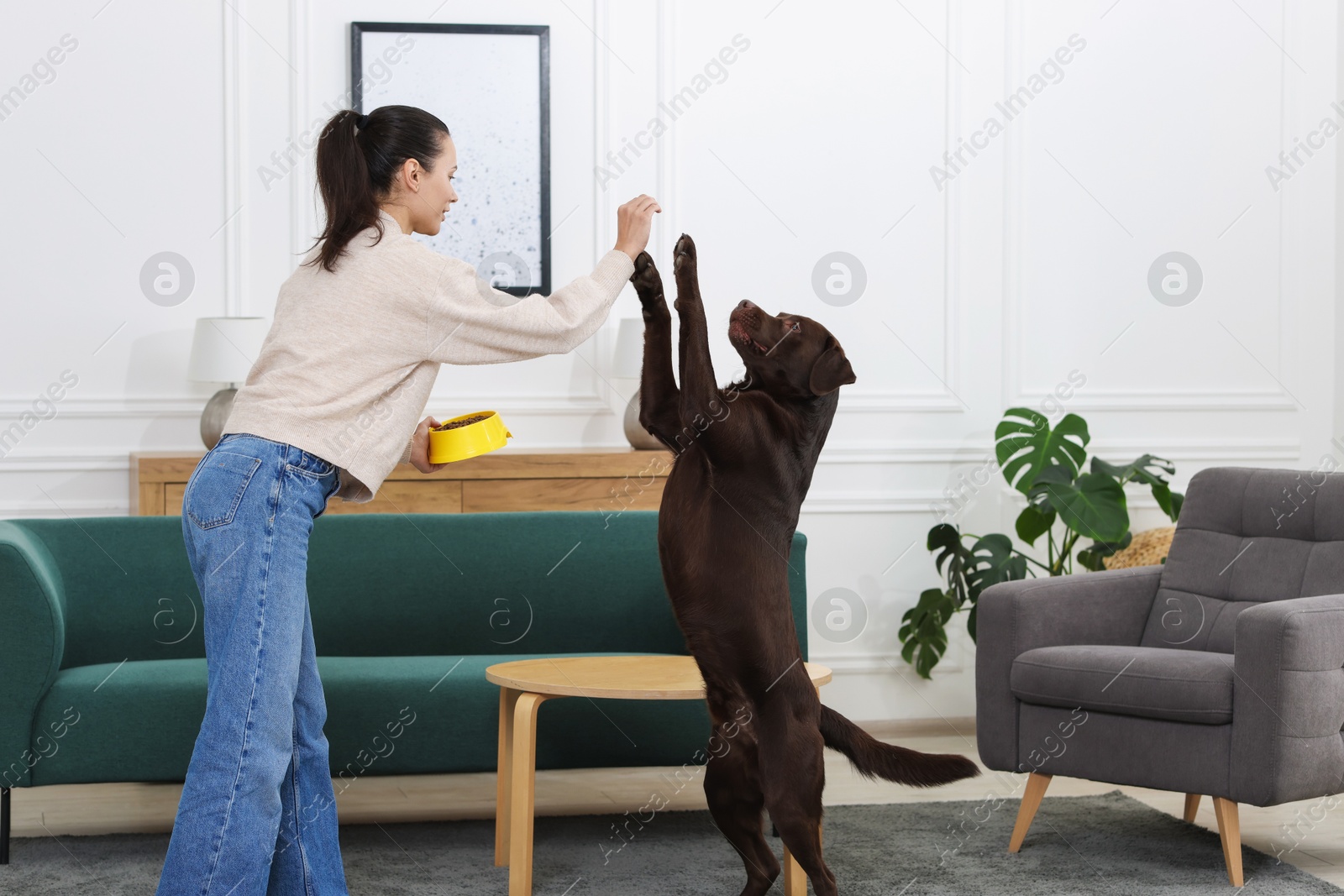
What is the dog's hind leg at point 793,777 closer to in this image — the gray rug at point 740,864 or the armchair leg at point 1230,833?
the gray rug at point 740,864

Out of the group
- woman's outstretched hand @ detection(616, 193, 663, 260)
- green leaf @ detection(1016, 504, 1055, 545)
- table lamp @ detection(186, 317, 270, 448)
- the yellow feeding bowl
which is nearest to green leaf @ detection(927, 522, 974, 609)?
green leaf @ detection(1016, 504, 1055, 545)

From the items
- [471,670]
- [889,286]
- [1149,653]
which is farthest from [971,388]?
[471,670]

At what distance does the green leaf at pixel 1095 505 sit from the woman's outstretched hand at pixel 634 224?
2523 millimetres

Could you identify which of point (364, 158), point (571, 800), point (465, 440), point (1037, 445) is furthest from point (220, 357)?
point (1037, 445)

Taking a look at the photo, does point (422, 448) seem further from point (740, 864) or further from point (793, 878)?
point (740, 864)

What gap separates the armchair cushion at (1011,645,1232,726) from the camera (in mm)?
2674

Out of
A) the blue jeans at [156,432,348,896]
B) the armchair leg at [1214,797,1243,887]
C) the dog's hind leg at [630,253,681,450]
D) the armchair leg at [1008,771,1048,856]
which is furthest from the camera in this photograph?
the armchair leg at [1008,771,1048,856]

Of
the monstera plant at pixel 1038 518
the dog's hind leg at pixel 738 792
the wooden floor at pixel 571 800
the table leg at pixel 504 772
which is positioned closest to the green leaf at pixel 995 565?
the monstera plant at pixel 1038 518

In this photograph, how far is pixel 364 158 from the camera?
185 centimetres

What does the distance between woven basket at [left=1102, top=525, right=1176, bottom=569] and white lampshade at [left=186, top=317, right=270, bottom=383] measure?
9.49ft

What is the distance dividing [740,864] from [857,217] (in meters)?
2.51

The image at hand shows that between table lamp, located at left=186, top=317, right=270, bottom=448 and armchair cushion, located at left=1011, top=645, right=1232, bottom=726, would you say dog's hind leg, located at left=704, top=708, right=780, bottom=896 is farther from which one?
table lamp, located at left=186, top=317, right=270, bottom=448

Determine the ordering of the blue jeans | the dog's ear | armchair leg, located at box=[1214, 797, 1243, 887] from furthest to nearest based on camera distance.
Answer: armchair leg, located at box=[1214, 797, 1243, 887], the dog's ear, the blue jeans

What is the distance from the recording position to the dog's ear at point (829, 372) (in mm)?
1973
